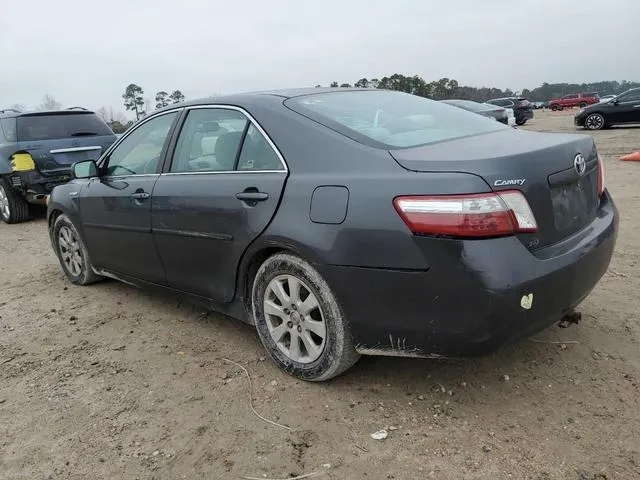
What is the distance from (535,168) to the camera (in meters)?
2.46

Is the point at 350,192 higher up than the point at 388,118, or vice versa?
the point at 388,118

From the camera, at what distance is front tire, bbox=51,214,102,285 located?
4734 mm

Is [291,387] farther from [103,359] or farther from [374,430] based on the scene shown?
[103,359]

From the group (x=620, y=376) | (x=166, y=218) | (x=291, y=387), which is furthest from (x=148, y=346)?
(x=620, y=376)

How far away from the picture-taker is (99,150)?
8.46 meters

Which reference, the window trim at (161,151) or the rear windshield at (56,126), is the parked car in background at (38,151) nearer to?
the rear windshield at (56,126)

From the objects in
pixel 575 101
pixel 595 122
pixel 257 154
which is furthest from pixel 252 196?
pixel 575 101

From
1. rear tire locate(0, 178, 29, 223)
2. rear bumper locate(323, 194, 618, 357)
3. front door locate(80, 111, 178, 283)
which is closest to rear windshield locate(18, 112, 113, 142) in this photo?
rear tire locate(0, 178, 29, 223)

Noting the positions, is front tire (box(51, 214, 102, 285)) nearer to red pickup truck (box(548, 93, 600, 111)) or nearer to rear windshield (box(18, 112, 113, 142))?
rear windshield (box(18, 112, 113, 142))

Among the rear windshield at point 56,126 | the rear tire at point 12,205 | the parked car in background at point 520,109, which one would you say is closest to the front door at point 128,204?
the rear windshield at point 56,126

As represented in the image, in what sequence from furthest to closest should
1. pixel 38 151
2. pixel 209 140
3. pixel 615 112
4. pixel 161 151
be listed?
pixel 615 112
pixel 38 151
pixel 161 151
pixel 209 140

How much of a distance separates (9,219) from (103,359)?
6106 mm

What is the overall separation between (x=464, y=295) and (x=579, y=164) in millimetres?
991

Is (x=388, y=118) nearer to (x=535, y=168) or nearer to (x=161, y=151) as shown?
(x=535, y=168)
